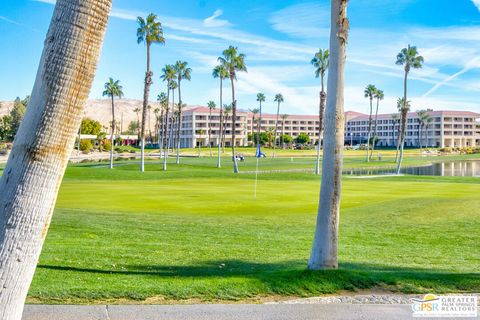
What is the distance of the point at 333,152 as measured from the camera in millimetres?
10789

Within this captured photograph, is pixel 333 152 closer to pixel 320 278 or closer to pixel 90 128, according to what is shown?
pixel 320 278

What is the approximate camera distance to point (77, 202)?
27094 millimetres

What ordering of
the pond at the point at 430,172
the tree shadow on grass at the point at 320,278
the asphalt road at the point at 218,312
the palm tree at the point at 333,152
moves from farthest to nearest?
the pond at the point at 430,172, the palm tree at the point at 333,152, the tree shadow on grass at the point at 320,278, the asphalt road at the point at 218,312

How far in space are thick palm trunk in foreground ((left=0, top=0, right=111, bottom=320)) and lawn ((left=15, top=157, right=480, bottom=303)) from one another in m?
4.16

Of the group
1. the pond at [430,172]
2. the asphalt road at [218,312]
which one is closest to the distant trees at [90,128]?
the pond at [430,172]

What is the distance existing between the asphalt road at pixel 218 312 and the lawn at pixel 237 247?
0.85 metres

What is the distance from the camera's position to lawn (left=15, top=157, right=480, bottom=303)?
9429mm

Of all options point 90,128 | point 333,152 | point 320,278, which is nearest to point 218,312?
point 320,278

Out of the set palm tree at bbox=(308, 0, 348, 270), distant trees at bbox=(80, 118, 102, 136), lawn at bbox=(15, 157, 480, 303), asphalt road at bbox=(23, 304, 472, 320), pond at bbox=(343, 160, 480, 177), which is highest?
distant trees at bbox=(80, 118, 102, 136)

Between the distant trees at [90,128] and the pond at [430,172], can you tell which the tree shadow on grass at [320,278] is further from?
the distant trees at [90,128]

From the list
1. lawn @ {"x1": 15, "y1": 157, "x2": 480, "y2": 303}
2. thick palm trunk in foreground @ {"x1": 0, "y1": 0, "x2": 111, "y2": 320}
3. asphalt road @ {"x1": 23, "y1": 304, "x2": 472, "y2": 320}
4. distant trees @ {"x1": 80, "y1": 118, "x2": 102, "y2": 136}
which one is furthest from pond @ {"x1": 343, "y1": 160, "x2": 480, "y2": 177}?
distant trees @ {"x1": 80, "y1": 118, "x2": 102, "y2": 136}

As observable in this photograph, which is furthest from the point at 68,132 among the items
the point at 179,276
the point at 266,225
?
the point at 266,225

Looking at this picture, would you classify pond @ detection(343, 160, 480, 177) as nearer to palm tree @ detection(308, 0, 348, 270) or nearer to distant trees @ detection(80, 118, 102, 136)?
palm tree @ detection(308, 0, 348, 270)

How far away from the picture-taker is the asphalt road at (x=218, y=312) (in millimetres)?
7359
